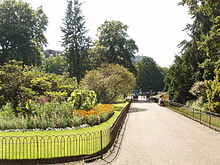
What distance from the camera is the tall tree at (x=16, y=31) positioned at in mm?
40062

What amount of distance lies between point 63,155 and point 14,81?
39.3 ft

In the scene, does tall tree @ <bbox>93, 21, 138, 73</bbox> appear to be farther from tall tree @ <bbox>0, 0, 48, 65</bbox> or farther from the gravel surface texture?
the gravel surface texture

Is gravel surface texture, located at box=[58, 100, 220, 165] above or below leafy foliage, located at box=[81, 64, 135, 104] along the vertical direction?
below

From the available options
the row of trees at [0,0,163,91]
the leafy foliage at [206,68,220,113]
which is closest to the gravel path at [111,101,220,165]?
the leafy foliage at [206,68,220,113]

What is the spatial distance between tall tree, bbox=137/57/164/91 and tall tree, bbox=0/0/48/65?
47760 mm

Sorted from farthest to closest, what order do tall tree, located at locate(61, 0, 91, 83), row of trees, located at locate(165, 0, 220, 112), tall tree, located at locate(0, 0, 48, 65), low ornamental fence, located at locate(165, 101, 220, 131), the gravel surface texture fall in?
tall tree, located at locate(61, 0, 91, 83), tall tree, located at locate(0, 0, 48, 65), row of trees, located at locate(165, 0, 220, 112), low ornamental fence, located at locate(165, 101, 220, 131), the gravel surface texture

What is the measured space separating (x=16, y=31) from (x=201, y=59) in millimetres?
26814

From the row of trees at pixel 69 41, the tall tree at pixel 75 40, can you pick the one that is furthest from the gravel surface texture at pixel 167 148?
the tall tree at pixel 75 40

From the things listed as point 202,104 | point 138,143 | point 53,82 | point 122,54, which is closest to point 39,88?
point 53,82

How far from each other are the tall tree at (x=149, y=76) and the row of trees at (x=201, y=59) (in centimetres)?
4525

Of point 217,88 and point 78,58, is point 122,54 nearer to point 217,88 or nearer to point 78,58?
point 78,58

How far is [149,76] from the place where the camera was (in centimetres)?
8544

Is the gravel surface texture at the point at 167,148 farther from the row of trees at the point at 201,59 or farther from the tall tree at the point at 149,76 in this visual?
the tall tree at the point at 149,76

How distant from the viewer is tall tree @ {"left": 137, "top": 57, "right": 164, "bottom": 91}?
8531 centimetres
